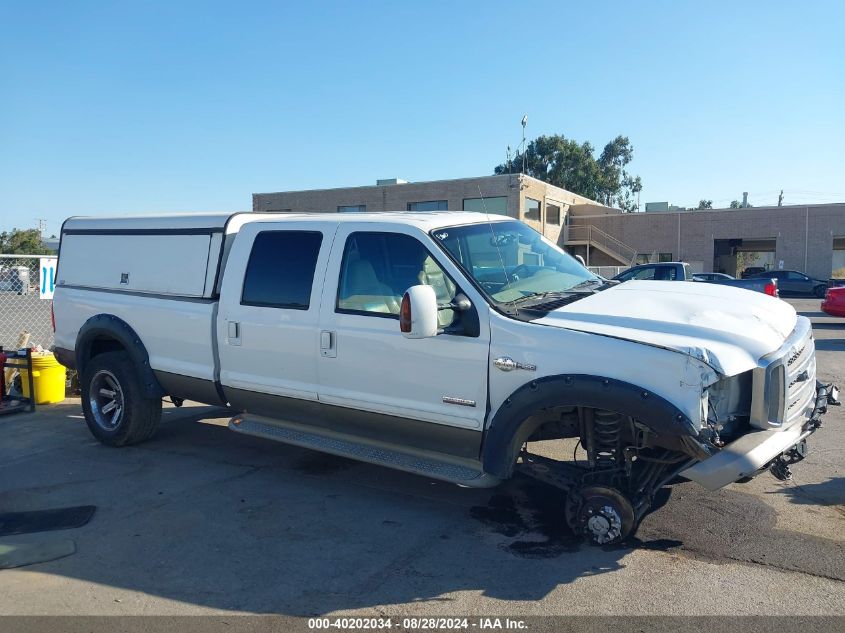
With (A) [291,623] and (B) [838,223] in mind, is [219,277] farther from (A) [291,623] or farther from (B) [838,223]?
(B) [838,223]

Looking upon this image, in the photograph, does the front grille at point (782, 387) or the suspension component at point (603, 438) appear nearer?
the front grille at point (782, 387)

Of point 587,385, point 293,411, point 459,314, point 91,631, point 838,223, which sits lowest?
point 91,631

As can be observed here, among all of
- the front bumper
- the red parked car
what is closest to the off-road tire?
the front bumper

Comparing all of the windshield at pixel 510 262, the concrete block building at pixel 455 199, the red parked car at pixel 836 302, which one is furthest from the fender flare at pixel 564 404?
the concrete block building at pixel 455 199

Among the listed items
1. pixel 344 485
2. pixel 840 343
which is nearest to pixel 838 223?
pixel 840 343

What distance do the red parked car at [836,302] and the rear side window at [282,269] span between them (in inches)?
633

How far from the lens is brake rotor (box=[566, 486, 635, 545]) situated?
13.8 ft

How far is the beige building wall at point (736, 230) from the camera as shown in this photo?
→ 3800 cm

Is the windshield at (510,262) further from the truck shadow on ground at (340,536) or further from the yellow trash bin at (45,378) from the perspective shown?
the yellow trash bin at (45,378)

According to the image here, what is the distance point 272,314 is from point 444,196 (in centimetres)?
3085

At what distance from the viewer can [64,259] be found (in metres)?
7.46

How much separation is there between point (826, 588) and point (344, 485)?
347cm

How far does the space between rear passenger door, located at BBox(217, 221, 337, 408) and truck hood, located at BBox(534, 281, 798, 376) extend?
1.92 meters

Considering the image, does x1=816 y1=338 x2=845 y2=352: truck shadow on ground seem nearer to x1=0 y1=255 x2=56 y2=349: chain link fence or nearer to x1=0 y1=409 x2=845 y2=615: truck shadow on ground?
x1=0 y1=409 x2=845 y2=615: truck shadow on ground
